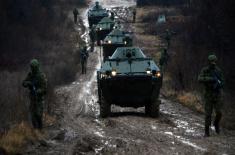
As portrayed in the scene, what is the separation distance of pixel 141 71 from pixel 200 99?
16.9 feet

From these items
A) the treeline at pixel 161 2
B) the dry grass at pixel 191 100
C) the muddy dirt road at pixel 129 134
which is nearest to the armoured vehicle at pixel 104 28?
the dry grass at pixel 191 100

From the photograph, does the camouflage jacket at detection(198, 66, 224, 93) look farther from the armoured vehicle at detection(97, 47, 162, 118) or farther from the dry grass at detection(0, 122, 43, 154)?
the dry grass at detection(0, 122, 43, 154)

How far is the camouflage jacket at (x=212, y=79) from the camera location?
45.5 feet

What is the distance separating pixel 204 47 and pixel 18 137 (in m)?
22.6

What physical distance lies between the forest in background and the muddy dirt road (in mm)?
1584

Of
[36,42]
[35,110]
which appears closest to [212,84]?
[35,110]

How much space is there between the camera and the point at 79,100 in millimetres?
22797

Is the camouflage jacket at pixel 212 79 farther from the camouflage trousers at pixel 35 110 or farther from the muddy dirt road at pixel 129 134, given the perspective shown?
the camouflage trousers at pixel 35 110

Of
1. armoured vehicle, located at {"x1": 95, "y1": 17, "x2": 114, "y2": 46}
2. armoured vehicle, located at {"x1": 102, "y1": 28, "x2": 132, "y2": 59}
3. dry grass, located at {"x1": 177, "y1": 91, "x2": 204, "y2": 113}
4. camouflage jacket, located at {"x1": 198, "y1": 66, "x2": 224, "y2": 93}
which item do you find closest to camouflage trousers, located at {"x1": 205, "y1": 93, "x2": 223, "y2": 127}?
camouflage jacket, located at {"x1": 198, "y1": 66, "x2": 224, "y2": 93}

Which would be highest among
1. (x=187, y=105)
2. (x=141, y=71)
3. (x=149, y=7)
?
(x=149, y=7)

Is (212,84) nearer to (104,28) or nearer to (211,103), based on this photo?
(211,103)

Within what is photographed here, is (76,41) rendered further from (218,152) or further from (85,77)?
(218,152)

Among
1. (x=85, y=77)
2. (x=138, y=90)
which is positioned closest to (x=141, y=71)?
(x=138, y=90)

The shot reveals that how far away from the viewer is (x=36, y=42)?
43844 millimetres
